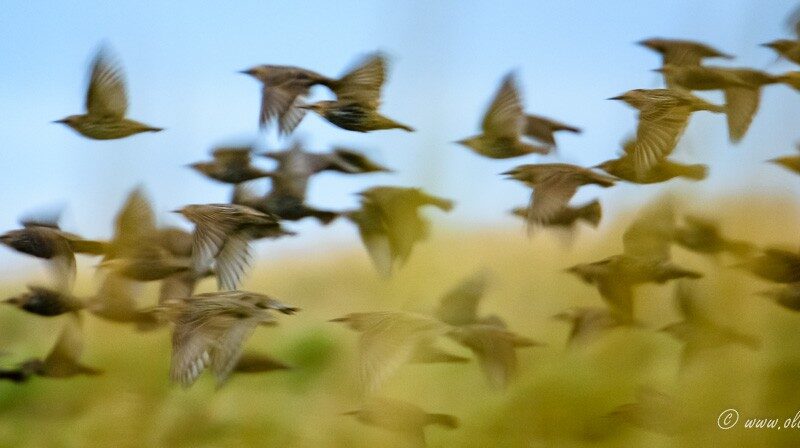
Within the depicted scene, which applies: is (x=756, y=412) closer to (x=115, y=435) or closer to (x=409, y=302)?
(x=409, y=302)

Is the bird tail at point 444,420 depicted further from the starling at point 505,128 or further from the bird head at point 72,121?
the bird head at point 72,121

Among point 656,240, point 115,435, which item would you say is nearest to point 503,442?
point 656,240

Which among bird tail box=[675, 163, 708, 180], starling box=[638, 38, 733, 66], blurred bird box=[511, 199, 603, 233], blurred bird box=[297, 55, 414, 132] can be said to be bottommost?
blurred bird box=[511, 199, 603, 233]

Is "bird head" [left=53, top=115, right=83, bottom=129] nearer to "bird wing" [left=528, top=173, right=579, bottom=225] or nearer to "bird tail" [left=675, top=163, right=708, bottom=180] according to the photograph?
"bird wing" [left=528, top=173, right=579, bottom=225]

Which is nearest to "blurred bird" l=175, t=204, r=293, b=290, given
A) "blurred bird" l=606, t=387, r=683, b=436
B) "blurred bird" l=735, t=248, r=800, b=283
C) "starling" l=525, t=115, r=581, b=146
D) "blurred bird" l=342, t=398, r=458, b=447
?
"blurred bird" l=342, t=398, r=458, b=447

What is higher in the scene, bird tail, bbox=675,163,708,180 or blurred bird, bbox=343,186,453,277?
bird tail, bbox=675,163,708,180

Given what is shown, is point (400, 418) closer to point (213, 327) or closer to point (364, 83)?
point (213, 327)
